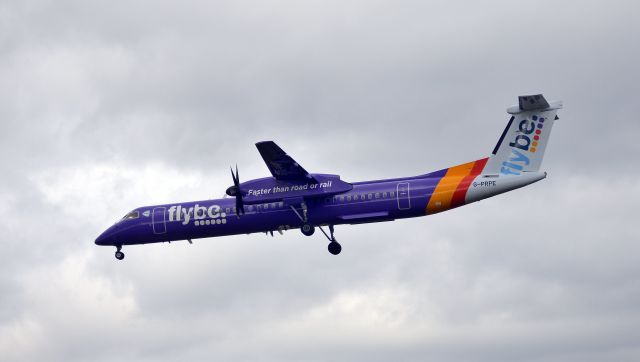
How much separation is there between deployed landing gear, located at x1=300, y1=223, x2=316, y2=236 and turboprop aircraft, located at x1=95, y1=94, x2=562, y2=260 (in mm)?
51

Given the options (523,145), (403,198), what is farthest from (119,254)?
(523,145)

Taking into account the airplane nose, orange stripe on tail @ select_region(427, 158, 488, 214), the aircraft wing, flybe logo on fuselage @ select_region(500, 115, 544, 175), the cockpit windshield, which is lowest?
orange stripe on tail @ select_region(427, 158, 488, 214)

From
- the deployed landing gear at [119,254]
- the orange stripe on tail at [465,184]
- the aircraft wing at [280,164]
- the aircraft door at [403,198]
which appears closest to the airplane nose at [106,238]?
the deployed landing gear at [119,254]

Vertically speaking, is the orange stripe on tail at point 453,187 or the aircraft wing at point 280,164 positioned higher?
the aircraft wing at point 280,164

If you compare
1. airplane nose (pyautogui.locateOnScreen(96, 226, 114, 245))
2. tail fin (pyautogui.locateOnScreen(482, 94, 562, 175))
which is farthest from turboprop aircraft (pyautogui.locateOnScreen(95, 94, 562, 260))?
airplane nose (pyautogui.locateOnScreen(96, 226, 114, 245))

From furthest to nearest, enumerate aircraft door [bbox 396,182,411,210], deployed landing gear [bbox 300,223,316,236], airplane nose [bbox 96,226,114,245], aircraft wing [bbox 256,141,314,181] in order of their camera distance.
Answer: airplane nose [bbox 96,226,114,245] < deployed landing gear [bbox 300,223,316,236] < aircraft door [bbox 396,182,411,210] < aircraft wing [bbox 256,141,314,181]

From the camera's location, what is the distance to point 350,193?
58.2 m

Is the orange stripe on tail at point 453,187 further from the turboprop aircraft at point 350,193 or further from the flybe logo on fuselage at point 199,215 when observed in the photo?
the flybe logo on fuselage at point 199,215

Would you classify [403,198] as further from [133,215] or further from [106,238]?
[106,238]

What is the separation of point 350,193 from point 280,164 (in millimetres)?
3781

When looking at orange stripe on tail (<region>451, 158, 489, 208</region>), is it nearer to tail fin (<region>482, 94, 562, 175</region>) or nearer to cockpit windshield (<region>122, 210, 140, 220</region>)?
tail fin (<region>482, 94, 562, 175</region>)

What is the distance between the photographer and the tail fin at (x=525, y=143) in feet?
185

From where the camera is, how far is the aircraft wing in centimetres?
5644

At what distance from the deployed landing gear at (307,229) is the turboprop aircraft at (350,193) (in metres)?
0.05
